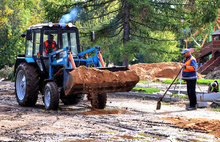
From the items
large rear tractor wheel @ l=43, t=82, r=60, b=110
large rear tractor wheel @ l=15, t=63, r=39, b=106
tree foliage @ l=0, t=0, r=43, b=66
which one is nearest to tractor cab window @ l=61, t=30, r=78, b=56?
large rear tractor wheel @ l=15, t=63, r=39, b=106

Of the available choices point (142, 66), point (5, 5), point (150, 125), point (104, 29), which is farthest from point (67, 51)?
point (5, 5)

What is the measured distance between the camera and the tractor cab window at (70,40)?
13036mm

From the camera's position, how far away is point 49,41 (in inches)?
499

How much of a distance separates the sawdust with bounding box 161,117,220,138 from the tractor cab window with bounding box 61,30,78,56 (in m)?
5.30

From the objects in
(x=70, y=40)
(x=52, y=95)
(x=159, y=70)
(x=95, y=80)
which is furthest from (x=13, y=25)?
(x=95, y=80)

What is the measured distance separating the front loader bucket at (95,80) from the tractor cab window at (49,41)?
2259 mm

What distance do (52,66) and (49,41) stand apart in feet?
3.34

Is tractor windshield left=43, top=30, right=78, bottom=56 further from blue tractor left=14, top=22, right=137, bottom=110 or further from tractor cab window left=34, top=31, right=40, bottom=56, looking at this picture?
tractor cab window left=34, top=31, right=40, bottom=56

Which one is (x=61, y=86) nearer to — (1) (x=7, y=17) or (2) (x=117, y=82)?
(2) (x=117, y=82)

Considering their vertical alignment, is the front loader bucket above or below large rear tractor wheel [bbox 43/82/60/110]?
above

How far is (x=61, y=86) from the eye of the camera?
12.0 meters

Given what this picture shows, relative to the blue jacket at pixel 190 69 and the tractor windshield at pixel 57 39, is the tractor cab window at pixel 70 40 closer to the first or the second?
the tractor windshield at pixel 57 39

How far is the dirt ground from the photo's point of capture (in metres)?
7.13

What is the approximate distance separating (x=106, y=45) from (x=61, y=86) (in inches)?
406
